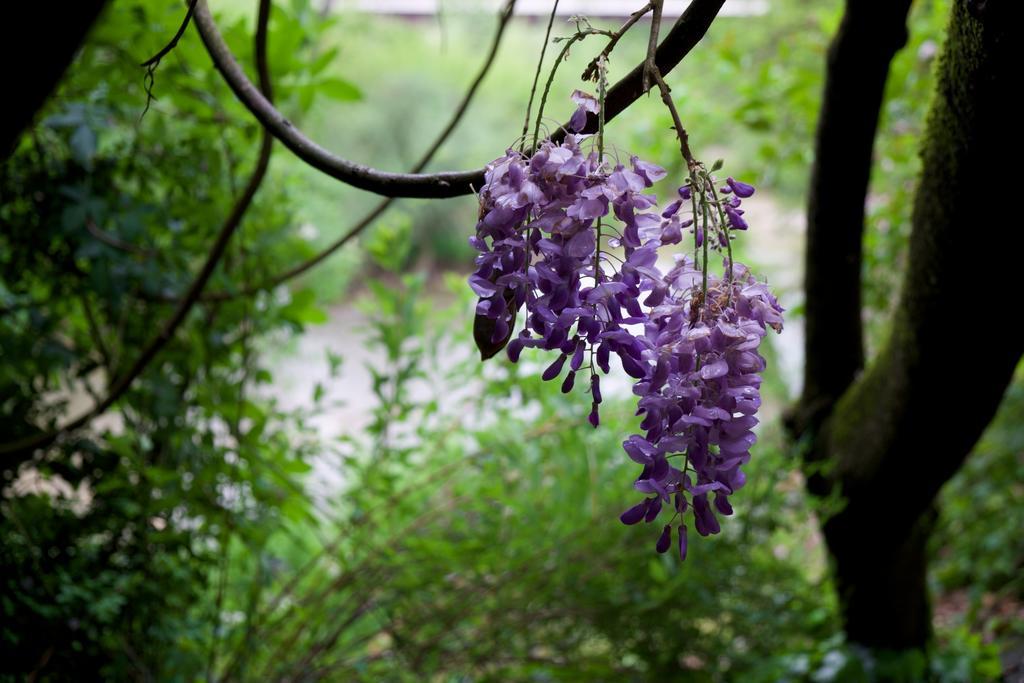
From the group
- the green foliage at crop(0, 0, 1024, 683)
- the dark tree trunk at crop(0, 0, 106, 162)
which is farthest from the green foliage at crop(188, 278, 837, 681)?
the dark tree trunk at crop(0, 0, 106, 162)

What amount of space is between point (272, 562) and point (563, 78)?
5.32 m

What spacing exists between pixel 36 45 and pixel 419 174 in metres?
0.23

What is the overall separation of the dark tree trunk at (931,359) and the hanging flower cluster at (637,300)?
0.37 m

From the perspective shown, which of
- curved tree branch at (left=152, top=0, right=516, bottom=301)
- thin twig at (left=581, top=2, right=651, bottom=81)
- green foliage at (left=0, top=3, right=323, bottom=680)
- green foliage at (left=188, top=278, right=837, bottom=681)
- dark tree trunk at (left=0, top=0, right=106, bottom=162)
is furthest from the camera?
green foliage at (left=188, top=278, right=837, bottom=681)

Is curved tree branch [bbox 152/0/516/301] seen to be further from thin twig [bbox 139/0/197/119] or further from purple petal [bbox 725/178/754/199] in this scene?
purple petal [bbox 725/178/754/199]

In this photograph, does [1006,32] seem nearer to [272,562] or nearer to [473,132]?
[272,562]

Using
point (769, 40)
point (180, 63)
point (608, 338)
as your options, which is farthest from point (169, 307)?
point (769, 40)

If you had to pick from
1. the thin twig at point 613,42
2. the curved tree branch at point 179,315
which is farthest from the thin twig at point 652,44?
the curved tree branch at point 179,315

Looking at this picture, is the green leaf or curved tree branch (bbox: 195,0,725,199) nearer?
curved tree branch (bbox: 195,0,725,199)

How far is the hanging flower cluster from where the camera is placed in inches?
18.4

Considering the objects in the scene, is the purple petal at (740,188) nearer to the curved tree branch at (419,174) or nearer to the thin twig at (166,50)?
the curved tree branch at (419,174)

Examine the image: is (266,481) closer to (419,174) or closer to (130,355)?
(130,355)

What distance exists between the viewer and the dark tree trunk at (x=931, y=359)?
76 centimetres

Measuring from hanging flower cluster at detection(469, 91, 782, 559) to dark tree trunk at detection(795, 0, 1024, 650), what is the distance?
37 centimetres
